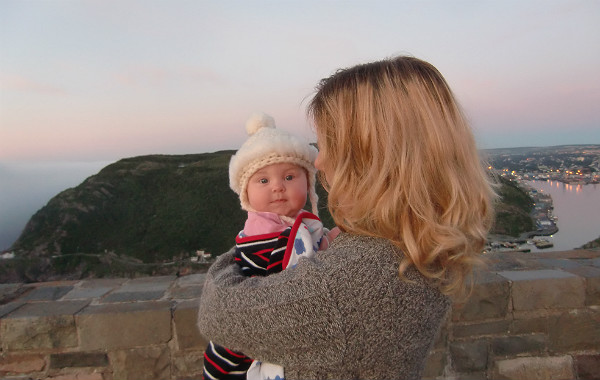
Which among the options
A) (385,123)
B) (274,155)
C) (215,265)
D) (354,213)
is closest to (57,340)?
(215,265)

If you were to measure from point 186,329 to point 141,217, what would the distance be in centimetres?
1972

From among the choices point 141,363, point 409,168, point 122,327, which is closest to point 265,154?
point 409,168

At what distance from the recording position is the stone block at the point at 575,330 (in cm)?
264

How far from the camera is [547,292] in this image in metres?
2.60

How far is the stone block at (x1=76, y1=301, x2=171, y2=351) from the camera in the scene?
2.30 metres

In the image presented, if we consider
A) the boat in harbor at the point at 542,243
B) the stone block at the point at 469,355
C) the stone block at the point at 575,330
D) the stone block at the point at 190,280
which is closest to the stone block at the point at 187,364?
the stone block at the point at 190,280

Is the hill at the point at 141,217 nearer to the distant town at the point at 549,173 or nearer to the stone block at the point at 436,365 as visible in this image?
the distant town at the point at 549,173

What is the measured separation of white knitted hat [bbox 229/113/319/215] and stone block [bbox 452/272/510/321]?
1635 mm

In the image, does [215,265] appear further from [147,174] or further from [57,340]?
[147,174]

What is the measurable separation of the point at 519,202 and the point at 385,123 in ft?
31.9

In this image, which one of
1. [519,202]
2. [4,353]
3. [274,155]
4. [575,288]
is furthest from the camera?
[519,202]

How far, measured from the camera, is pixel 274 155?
143 cm

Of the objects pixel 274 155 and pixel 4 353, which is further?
pixel 4 353

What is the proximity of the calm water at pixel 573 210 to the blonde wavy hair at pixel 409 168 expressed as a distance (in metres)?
6.40
